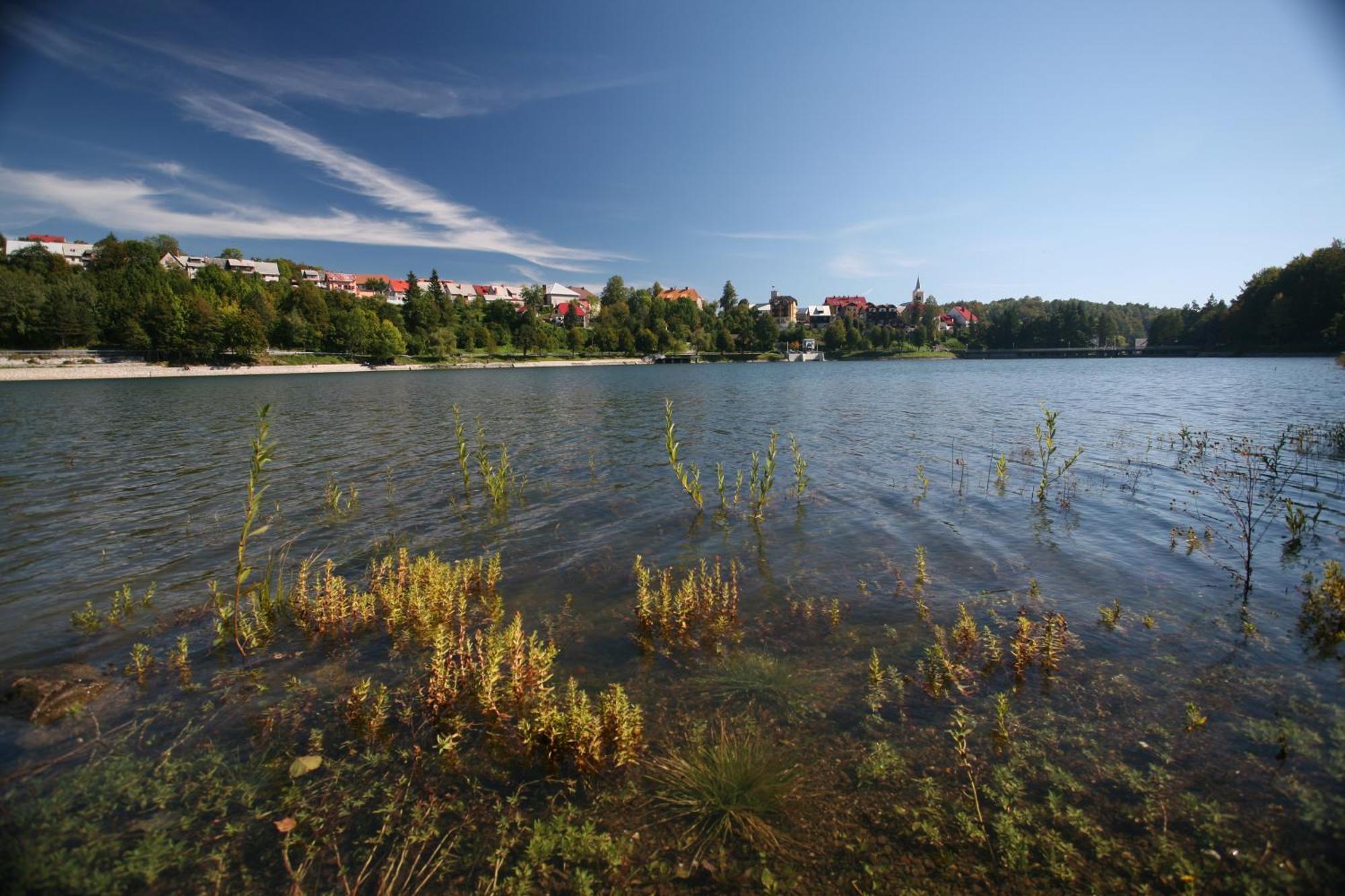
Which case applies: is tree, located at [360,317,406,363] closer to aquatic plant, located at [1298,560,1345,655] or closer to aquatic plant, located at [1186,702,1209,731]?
aquatic plant, located at [1186,702,1209,731]

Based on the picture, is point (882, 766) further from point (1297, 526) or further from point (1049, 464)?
point (1049, 464)

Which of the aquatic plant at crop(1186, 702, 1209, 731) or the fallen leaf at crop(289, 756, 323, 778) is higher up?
the aquatic plant at crop(1186, 702, 1209, 731)

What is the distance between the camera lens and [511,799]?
189 inches

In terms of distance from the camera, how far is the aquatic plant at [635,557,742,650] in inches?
303

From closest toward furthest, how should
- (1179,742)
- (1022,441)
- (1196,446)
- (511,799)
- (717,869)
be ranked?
(717,869)
(511,799)
(1179,742)
(1196,446)
(1022,441)

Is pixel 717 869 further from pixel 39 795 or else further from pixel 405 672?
pixel 39 795

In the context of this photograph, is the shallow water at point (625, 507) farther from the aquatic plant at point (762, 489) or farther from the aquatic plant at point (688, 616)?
the aquatic plant at point (688, 616)

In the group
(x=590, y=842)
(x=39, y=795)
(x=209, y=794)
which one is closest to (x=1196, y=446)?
(x=590, y=842)

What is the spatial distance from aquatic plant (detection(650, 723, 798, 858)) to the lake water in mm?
1106

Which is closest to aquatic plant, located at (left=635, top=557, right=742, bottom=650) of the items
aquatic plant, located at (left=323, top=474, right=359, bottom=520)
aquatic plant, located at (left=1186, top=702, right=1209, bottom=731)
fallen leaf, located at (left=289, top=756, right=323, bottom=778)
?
fallen leaf, located at (left=289, top=756, right=323, bottom=778)

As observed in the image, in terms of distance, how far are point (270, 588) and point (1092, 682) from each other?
12.6m

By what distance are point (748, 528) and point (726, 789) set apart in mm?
8345

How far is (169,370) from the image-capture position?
92000mm

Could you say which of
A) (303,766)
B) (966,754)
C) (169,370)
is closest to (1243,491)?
(966,754)
